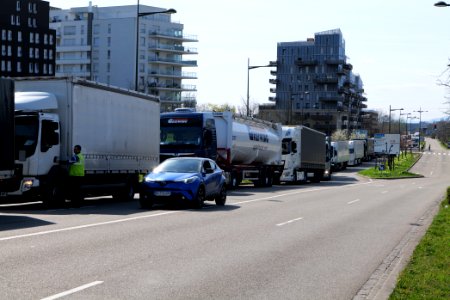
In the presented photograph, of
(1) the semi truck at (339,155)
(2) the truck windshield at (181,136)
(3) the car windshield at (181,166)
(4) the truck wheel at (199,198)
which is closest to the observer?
(4) the truck wheel at (199,198)

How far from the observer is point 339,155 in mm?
81438

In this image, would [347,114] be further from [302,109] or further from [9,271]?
[9,271]

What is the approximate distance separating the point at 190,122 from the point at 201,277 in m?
22.3

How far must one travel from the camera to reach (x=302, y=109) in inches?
6373

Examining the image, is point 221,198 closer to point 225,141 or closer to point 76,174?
point 76,174

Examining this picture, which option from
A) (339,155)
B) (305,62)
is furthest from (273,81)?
(339,155)

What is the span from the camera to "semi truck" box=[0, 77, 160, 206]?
778 inches

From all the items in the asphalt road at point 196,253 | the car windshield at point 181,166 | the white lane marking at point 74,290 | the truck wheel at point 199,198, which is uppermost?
the car windshield at point 181,166

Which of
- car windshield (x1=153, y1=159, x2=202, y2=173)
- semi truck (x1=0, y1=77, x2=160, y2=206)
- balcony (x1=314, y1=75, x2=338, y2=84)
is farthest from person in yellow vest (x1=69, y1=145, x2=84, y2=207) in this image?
balcony (x1=314, y1=75, x2=338, y2=84)

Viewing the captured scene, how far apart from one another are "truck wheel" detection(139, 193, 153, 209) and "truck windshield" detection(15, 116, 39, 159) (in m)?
3.37

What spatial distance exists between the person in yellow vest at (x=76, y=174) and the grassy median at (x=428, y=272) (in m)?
10.0

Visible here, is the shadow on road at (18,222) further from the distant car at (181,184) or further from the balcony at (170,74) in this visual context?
the balcony at (170,74)

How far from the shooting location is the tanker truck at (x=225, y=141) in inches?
1239

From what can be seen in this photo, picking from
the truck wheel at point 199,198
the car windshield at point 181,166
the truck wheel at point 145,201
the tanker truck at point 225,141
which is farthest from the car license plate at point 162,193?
the tanker truck at point 225,141
